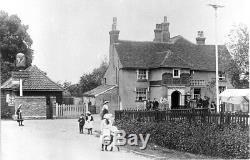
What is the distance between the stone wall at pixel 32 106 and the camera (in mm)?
17797

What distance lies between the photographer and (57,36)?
39.2 ft

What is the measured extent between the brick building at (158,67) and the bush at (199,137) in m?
1.50

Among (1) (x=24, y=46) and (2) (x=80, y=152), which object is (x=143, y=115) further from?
(1) (x=24, y=46)

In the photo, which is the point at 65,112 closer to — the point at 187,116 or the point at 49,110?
the point at 49,110

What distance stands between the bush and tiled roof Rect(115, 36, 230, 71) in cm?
327

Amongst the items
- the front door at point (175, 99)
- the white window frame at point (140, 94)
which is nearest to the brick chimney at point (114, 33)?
the white window frame at point (140, 94)

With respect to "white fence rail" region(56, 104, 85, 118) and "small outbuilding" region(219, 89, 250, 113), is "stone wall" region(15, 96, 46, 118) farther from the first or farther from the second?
"small outbuilding" region(219, 89, 250, 113)

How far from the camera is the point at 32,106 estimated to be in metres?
18.3

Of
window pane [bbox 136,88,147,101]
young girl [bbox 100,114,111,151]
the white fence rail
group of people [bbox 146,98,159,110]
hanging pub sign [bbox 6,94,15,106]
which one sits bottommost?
young girl [bbox 100,114,111,151]

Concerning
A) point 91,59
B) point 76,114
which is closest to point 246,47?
point 76,114

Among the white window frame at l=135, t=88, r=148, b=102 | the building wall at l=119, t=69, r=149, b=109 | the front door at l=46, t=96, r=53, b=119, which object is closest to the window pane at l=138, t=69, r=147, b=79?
the building wall at l=119, t=69, r=149, b=109

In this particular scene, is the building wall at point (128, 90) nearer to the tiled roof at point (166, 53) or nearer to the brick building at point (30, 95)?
the tiled roof at point (166, 53)

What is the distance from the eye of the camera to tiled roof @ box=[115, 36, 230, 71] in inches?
680

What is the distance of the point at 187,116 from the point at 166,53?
5.88m
